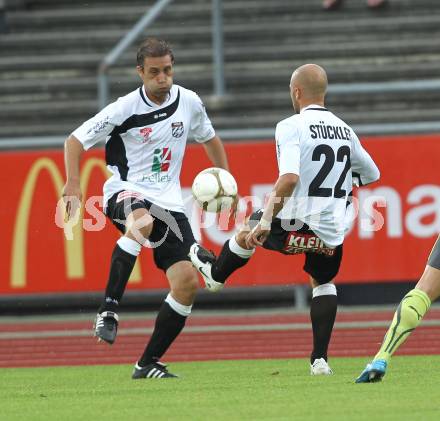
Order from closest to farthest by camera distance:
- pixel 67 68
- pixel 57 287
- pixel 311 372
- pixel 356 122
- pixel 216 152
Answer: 1. pixel 311 372
2. pixel 216 152
3. pixel 57 287
4. pixel 356 122
5. pixel 67 68

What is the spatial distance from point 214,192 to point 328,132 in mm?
852

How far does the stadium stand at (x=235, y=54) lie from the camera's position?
15047mm

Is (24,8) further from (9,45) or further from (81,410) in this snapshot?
(81,410)

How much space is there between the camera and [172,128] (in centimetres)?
828

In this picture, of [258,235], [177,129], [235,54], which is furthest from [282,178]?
[235,54]

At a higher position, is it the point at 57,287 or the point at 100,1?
the point at 100,1

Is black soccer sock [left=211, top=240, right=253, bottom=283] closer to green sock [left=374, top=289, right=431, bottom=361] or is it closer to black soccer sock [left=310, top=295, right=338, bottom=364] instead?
black soccer sock [left=310, top=295, right=338, bottom=364]

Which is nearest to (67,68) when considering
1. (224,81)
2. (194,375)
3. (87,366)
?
(224,81)

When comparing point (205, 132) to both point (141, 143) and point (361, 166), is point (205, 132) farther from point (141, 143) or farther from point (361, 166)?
point (361, 166)

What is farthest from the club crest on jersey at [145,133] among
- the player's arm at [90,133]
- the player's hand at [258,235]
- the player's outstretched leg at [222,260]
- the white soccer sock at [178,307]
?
the player's hand at [258,235]

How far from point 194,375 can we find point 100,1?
9.88 m

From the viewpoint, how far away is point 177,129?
8305mm

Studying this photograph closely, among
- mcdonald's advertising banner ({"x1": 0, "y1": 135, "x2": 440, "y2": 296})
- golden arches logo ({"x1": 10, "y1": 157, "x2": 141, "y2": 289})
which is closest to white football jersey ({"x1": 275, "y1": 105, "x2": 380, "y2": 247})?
mcdonald's advertising banner ({"x1": 0, "y1": 135, "x2": 440, "y2": 296})

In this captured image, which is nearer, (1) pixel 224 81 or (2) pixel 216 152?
(2) pixel 216 152
